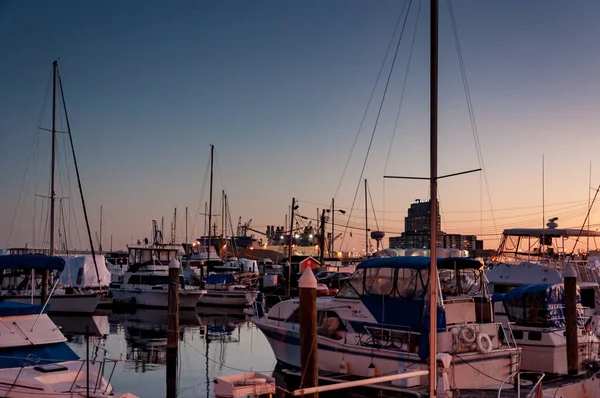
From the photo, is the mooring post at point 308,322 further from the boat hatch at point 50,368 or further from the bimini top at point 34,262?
the bimini top at point 34,262

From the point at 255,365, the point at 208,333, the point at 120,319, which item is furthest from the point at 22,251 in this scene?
the point at 255,365

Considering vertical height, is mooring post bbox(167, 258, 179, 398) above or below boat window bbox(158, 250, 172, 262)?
below

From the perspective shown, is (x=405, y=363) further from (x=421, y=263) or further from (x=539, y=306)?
(x=539, y=306)

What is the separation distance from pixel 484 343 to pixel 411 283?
257 cm

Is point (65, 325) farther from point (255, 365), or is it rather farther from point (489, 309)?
point (489, 309)

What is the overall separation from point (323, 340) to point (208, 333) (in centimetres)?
1428

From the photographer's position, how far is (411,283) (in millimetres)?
18156

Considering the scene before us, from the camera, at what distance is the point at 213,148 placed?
172 ft

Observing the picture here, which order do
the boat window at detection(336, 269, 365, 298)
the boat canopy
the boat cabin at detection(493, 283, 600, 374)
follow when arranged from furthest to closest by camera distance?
the boat canopy < the boat cabin at detection(493, 283, 600, 374) < the boat window at detection(336, 269, 365, 298)

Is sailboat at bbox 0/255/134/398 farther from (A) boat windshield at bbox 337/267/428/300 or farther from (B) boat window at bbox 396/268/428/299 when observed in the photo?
Answer: (B) boat window at bbox 396/268/428/299

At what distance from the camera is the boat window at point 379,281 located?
18.6m

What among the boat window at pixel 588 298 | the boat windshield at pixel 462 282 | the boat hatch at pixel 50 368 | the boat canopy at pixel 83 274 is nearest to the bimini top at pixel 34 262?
the boat hatch at pixel 50 368

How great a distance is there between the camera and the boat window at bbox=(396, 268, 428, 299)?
702 inches

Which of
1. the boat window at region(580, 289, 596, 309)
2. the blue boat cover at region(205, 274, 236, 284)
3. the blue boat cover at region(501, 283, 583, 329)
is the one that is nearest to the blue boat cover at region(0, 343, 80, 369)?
the blue boat cover at region(501, 283, 583, 329)
